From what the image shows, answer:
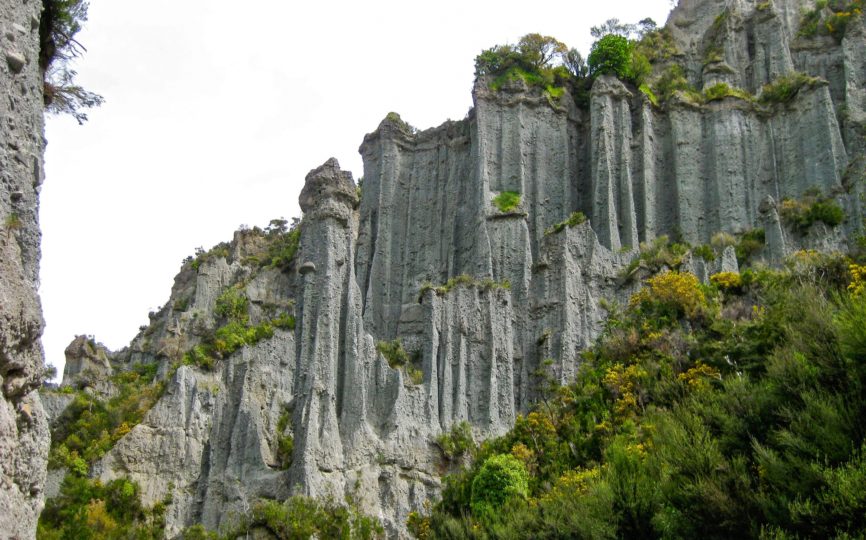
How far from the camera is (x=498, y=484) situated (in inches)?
1373

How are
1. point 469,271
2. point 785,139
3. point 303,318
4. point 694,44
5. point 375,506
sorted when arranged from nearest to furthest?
point 375,506 < point 303,318 < point 469,271 < point 785,139 < point 694,44

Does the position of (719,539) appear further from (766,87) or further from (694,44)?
(694,44)

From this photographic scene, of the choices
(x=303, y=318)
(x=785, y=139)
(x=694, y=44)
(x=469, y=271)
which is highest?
(x=694, y=44)

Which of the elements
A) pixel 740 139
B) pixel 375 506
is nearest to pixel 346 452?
pixel 375 506

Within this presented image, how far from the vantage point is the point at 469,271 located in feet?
183

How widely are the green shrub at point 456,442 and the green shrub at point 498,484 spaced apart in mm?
10576

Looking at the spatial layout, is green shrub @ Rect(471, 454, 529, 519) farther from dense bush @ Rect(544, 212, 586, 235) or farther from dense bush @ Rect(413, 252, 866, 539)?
dense bush @ Rect(544, 212, 586, 235)

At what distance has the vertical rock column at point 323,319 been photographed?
144 ft

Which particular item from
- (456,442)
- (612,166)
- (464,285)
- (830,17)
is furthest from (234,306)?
(830,17)

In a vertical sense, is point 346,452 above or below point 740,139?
below

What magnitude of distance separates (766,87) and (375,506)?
31.9 m

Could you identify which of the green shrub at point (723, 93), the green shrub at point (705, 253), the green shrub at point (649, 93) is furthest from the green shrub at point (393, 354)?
the green shrub at point (723, 93)

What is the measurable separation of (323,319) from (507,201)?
45.7 feet

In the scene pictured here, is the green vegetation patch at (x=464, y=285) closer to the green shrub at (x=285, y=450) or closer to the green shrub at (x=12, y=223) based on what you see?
the green shrub at (x=285, y=450)
